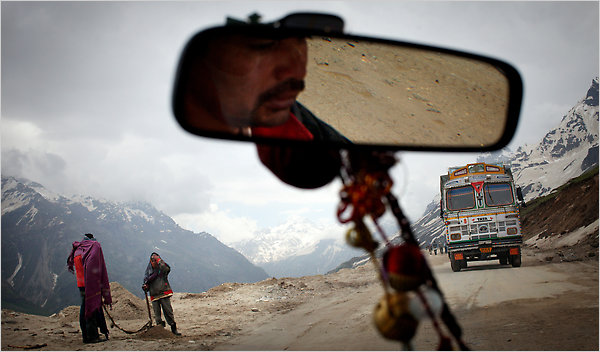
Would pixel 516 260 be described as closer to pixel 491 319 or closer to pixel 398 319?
pixel 491 319

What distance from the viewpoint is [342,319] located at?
27.7ft

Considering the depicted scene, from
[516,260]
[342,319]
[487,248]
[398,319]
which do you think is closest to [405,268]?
[398,319]

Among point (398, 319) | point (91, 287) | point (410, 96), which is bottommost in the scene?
point (91, 287)

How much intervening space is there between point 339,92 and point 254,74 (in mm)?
412

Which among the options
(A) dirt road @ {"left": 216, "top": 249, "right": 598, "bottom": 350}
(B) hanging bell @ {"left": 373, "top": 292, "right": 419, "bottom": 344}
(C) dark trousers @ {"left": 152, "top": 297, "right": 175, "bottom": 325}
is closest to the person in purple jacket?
(C) dark trousers @ {"left": 152, "top": 297, "right": 175, "bottom": 325}

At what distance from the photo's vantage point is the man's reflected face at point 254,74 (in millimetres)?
840

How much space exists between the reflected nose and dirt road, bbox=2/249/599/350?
289cm

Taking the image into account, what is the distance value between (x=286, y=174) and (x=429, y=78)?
57cm

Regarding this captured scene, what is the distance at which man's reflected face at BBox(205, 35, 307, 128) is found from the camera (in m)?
0.84

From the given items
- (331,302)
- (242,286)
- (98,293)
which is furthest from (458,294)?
(242,286)

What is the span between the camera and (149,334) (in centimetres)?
885

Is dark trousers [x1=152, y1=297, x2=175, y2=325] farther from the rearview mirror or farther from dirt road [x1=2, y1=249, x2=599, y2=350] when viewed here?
the rearview mirror

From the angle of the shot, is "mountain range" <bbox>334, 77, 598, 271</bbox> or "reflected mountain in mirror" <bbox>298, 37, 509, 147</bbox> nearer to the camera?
"reflected mountain in mirror" <bbox>298, 37, 509, 147</bbox>

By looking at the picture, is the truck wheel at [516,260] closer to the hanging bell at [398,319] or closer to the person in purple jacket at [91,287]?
the person in purple jacket at [91,287]
